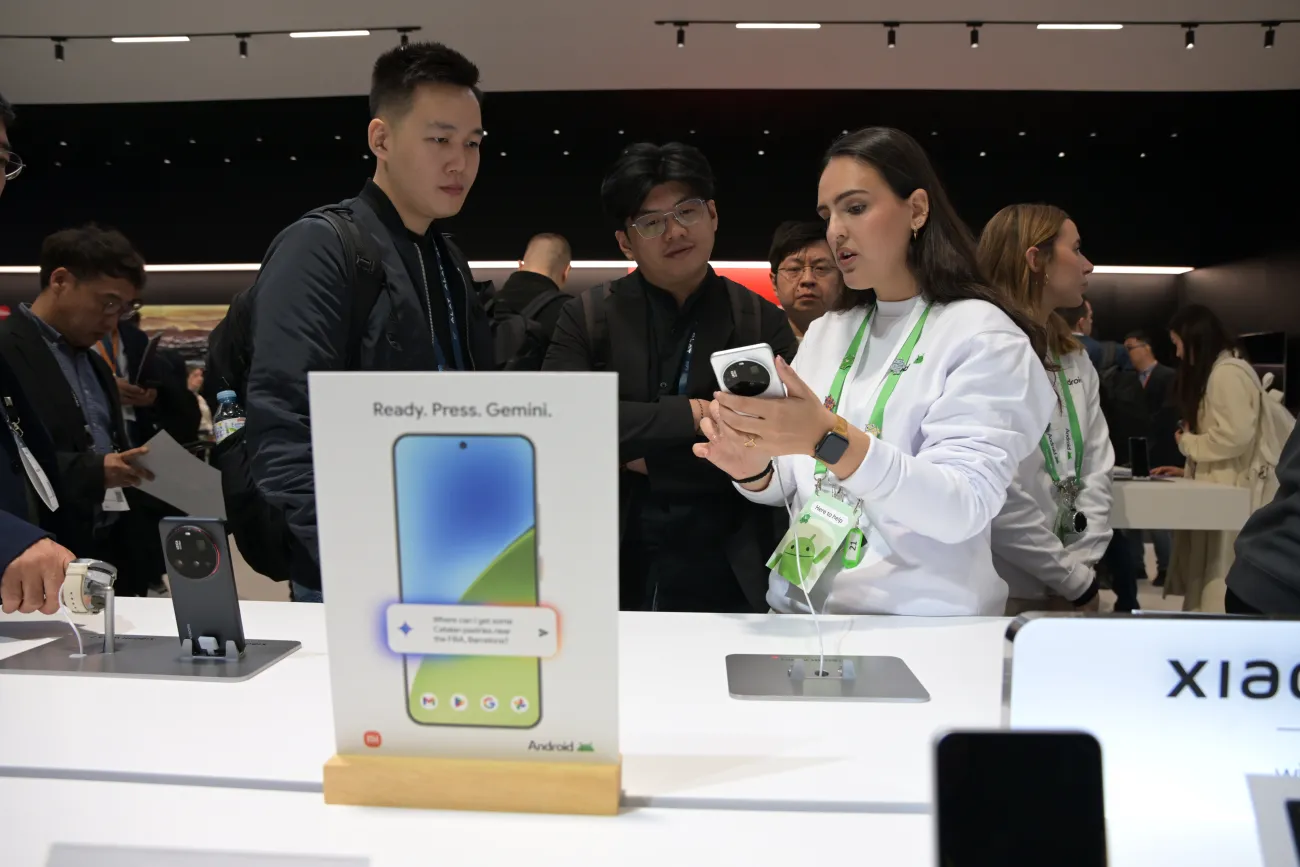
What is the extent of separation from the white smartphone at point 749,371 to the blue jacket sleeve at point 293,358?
2.58ft

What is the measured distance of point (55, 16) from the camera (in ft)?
18.7

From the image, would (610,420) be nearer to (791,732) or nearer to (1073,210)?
(791,732)

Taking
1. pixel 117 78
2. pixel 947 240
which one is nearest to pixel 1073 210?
pixel 947 240

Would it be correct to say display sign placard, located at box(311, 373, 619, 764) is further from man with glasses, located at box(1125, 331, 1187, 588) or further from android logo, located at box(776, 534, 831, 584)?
man with glasses, located at box(1125, 331, 1187, 588)

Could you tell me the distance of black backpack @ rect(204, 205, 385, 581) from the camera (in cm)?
170

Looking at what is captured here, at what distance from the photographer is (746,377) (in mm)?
1247

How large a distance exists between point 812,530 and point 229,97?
7.02 meters

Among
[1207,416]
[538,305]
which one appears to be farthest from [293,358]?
[1207,416]

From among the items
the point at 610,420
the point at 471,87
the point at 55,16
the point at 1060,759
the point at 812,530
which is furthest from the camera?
the point at 55,16

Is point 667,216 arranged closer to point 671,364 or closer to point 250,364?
point 671,364

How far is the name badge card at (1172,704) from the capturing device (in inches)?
28.9

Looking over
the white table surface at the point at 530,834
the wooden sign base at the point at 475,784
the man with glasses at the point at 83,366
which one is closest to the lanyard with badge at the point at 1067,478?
the white table surface at the point at 530,834

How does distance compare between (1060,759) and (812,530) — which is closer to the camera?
(1060,759)

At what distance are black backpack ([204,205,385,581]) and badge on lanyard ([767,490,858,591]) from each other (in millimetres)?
903
